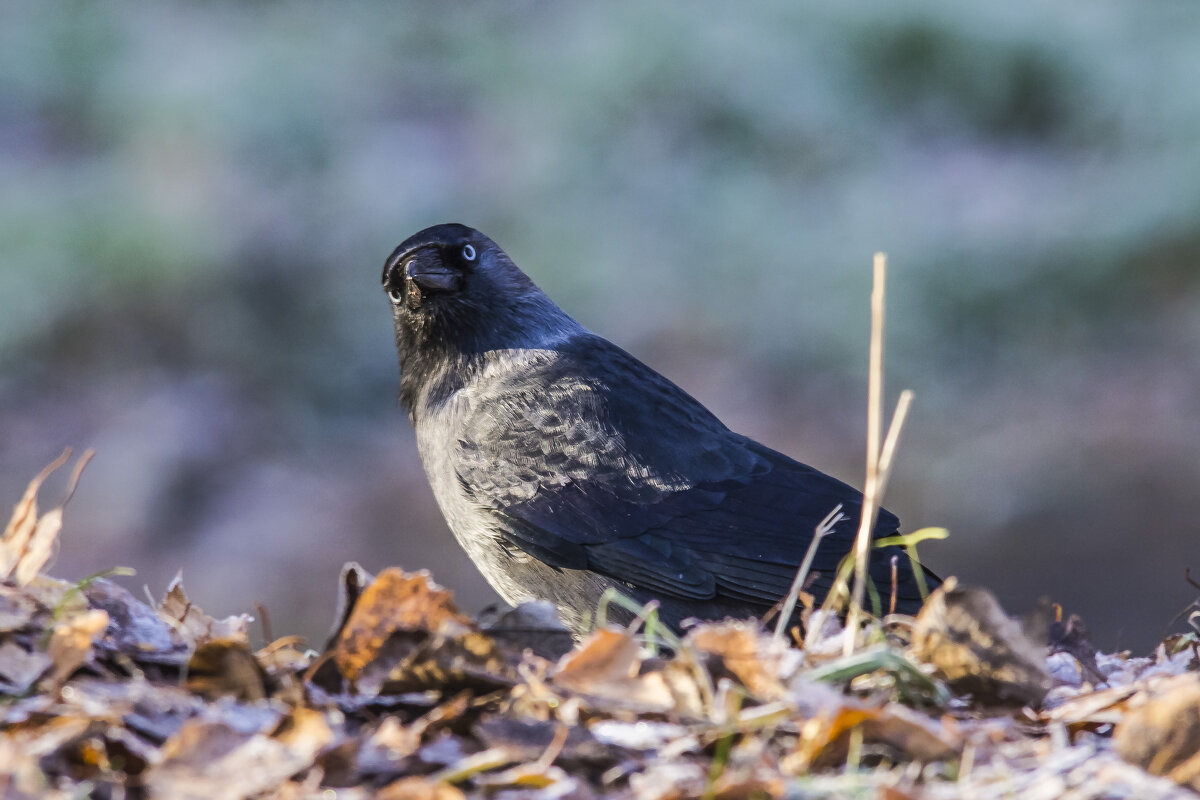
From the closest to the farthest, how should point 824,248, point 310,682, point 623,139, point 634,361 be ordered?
point 310,682, point 634,361, point 824,248, point 623,139

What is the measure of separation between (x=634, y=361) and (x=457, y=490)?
925 millimetres

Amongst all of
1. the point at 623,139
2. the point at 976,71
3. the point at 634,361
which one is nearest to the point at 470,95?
the point at 623,139

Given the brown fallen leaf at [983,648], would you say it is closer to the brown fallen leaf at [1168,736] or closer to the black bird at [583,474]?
the brown fallen leaf at [1168,736]

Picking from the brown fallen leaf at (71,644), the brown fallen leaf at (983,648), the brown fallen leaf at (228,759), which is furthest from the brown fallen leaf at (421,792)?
the brown fallen leaf at (983,648)

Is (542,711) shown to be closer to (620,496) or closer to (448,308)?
(620,496)

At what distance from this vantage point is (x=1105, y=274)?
11922mm

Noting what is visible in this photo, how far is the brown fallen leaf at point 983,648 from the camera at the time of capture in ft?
8.46

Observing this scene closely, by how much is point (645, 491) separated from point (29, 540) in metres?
2.21

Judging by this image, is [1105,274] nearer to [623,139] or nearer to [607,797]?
[623,139]

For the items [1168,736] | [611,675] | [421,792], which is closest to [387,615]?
[611,675]

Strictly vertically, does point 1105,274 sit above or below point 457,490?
above

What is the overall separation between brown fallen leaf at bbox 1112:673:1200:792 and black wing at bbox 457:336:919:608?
184 cm

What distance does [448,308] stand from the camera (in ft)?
17.4

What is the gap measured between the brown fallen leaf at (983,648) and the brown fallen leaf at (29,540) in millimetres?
1752
